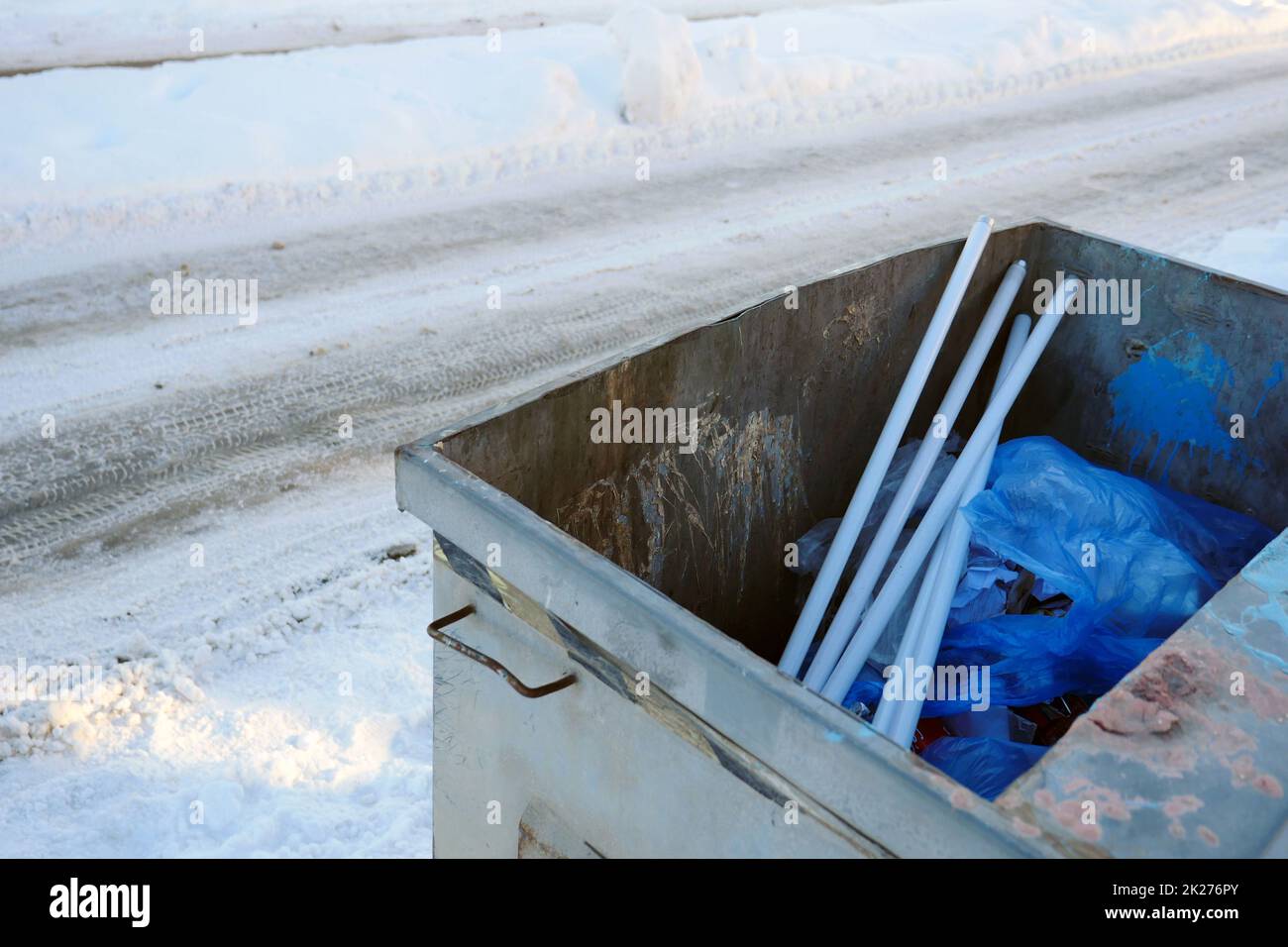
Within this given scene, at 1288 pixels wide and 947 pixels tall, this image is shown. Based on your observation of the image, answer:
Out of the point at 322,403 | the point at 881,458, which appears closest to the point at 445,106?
the point at 322,403

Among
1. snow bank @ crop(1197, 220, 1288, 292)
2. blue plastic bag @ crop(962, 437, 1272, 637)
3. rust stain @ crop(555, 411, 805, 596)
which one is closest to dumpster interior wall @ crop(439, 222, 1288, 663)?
rust stain @ crop(555, 411, 805, 596)

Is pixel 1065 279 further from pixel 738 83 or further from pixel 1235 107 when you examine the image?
pixel 1235 107

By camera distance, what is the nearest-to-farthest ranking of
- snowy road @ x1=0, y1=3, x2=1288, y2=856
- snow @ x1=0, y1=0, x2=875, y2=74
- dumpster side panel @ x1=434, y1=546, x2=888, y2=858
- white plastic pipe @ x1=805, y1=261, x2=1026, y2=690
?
dumpster side panel @ x1=434, y1=546, x2=888, y2=858 < white plastic pipe @ x1=805, y1=261, x2=1026, y2=690 < snowy road @ x1=0, y1=3, x2=1288, y2=856 < snow @ x1=0, y1=0, x2=875, y2=74

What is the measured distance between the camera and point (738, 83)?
1012 cm

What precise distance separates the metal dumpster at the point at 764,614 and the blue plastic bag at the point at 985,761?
63 centimetres

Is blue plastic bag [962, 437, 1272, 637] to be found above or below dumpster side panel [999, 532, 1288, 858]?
below

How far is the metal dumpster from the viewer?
1.69 meters

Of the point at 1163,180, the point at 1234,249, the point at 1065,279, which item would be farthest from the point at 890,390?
the point at 1163,180

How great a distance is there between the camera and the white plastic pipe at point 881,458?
3102 millimetres

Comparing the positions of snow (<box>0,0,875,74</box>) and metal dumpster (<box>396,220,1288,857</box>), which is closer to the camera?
metal dumpster (<box>396,220,1288,857</box>)

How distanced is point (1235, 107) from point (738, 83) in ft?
16.8

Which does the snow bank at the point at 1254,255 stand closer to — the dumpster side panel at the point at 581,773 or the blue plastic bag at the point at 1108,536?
the blue plastic bag at the point at 1108,536

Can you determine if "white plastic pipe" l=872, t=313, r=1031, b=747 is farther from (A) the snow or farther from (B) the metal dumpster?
(A) the snow

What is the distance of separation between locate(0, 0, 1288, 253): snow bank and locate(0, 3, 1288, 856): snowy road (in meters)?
0.39
